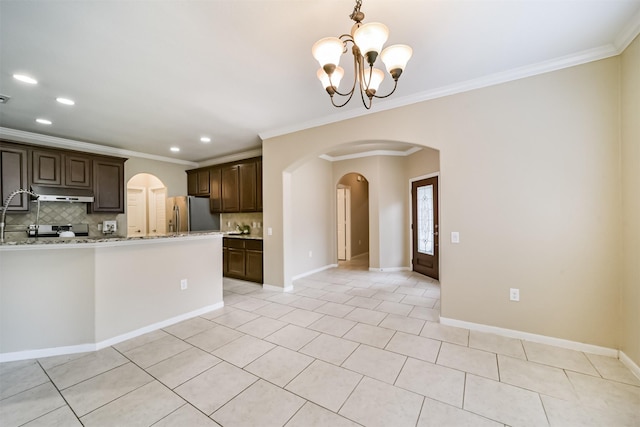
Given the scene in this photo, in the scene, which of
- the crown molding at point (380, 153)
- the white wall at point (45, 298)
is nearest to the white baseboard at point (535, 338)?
the crown molding at point (380, 153)

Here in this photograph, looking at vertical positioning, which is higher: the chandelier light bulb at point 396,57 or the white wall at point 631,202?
Result: the chandelier light bulb at point 396,57

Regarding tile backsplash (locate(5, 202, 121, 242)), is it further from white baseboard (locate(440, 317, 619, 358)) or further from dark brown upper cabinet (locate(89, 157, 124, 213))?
white baseboard (locate(440, 317, 619, 358))

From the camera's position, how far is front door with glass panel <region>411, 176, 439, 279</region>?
17.0ft

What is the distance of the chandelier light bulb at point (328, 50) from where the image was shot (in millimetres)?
1645

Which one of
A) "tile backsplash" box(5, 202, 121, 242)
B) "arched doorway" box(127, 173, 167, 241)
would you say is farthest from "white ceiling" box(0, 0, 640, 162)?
"arched doorway" box(127, 173, 167, 241)

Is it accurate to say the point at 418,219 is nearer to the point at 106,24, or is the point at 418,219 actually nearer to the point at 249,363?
the point at 249,363

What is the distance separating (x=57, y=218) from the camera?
4684mm

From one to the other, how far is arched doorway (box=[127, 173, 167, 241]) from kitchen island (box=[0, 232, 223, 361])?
4.43m

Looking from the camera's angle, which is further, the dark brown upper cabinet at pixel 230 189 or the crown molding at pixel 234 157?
the crown molding at pixel 234 157

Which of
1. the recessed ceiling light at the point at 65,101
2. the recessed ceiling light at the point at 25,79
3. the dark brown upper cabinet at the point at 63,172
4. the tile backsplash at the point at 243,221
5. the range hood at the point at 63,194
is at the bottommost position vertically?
the tile backsplash at the point at 243,221

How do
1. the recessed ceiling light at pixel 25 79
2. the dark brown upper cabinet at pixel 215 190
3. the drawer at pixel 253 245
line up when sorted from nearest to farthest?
the recessed ceiling light at pixel 25 79
the drawer at pixel 253 245
the dark brown upper cabinet at pixel 215 190

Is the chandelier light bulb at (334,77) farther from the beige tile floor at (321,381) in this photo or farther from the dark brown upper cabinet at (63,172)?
the dark brown upper cabinet at (63,172)

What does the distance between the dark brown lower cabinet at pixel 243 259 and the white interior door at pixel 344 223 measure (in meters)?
3.17

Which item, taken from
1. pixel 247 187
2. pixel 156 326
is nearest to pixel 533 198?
pixel 156 326
